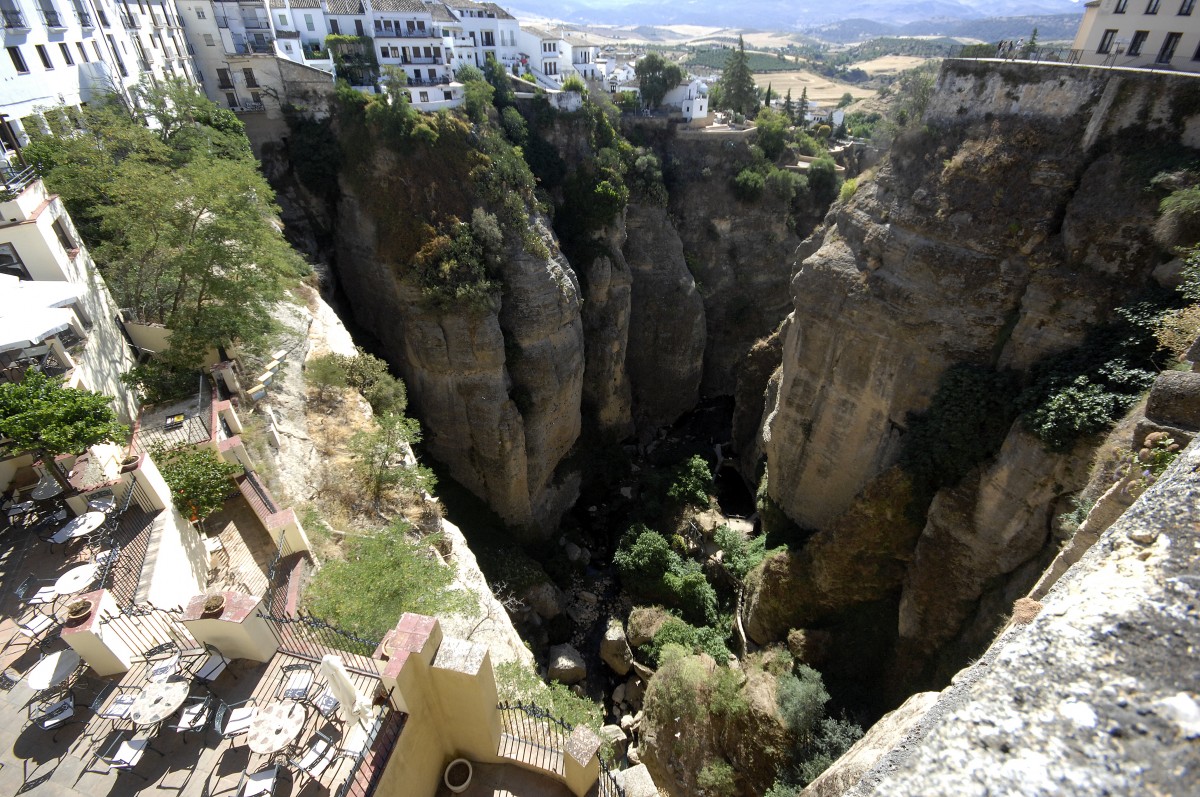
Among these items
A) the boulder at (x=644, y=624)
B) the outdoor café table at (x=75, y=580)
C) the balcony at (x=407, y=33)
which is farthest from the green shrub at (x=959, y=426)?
the balcony at (x=407, y=33)

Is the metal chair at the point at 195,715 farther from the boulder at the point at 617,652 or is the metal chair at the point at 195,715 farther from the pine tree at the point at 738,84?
the pine tree at the point at 738,84

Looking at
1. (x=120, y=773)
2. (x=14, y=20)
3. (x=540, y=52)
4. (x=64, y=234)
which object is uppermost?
(x=14, y=20)

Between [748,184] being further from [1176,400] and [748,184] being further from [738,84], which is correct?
[1176,400]

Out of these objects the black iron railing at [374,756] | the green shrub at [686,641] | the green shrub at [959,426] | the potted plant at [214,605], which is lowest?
the green shrub at [686,641]

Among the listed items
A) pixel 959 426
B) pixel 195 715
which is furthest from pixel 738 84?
pixel 195 715

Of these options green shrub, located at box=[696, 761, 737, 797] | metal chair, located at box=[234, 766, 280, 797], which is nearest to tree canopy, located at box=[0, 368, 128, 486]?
metal chair, located at box=[234, 766, 280, 797]

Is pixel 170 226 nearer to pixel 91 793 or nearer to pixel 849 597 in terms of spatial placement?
pixel 91 793

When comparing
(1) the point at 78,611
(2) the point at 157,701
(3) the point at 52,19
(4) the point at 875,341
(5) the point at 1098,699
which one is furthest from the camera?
(3) the point at 52,19
